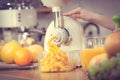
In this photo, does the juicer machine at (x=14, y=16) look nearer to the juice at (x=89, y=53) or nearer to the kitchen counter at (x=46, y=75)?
the kitchen counter at (x=46, y=75)

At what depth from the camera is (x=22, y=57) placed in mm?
1292

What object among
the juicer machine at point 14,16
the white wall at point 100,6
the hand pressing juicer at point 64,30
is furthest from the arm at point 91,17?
the white wall at point 100,6

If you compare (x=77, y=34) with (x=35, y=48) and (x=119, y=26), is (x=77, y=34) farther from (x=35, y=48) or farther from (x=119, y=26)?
(x=119, y=26)

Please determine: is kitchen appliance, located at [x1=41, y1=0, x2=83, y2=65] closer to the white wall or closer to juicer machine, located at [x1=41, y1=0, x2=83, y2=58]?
juicer machine, located at [x1=41, y1=0, x2=83, y2=58]

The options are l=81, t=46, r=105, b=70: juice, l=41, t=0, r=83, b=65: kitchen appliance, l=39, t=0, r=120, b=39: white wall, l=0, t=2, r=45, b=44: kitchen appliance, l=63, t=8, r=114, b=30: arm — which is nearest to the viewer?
l=81, t=46, r=105, b=70: juice

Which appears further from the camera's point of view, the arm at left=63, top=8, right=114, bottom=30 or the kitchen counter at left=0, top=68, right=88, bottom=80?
the arm at left=63, top=8, right=114, bottom=30

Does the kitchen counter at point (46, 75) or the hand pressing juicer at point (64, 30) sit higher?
the hand pressing juicer at point (64, 30)

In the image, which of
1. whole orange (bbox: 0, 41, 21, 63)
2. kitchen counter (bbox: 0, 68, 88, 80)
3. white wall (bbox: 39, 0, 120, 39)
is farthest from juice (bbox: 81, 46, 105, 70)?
white wall (bbox: 39, 0, 120, 39)

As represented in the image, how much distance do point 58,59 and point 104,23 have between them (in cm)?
86

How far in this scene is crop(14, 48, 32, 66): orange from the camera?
1287 mm

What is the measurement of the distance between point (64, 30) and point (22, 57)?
0.19m

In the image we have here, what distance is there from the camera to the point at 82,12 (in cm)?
159

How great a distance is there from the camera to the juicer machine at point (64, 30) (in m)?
1.27

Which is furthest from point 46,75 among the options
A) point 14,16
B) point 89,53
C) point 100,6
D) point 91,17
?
point 100,6
